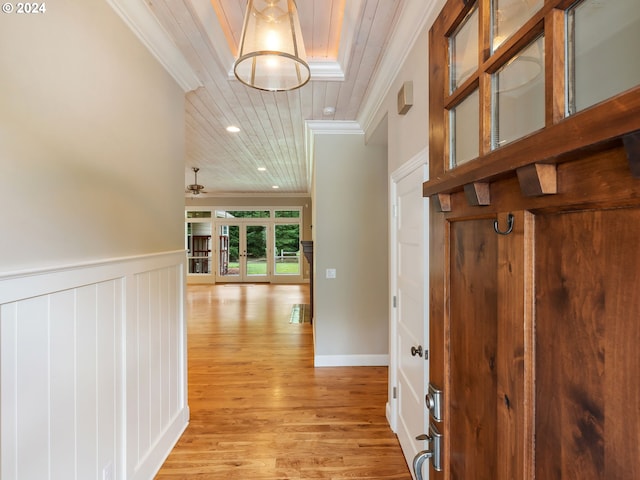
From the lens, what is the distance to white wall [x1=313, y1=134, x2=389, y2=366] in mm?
3529

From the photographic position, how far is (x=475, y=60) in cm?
83

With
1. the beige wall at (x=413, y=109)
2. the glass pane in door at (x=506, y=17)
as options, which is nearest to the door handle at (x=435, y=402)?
the glass pane in door at (x=506, y=17)

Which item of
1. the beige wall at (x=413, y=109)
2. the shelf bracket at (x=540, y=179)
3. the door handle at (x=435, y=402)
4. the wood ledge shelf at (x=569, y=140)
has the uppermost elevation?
the beige wall at (x=413, y=109)

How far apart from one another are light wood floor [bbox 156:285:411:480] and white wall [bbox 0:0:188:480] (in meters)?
0.42

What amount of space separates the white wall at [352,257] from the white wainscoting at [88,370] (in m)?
1.77

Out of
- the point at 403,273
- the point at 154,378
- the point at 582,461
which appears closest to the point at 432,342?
the point at 582,461

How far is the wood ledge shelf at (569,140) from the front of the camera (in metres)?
0.37

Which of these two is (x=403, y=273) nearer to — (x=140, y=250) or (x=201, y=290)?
(x=140, y=250)

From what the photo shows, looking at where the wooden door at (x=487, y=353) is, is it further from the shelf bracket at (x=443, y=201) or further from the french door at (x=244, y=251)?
the french door at (x=244, y=251)

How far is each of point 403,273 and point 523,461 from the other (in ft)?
4.96

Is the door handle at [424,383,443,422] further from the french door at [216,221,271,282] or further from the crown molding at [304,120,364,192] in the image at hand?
the french door at [216,221,271,282]

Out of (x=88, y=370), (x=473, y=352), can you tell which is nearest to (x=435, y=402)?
(x=473, y=352)

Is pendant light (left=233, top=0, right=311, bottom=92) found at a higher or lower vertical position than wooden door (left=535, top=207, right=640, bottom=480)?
higher

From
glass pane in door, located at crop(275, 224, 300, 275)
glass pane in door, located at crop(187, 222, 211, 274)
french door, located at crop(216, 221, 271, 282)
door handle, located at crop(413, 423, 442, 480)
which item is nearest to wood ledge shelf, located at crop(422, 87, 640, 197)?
door handle, located at crop(413, 423, 442, 480)
